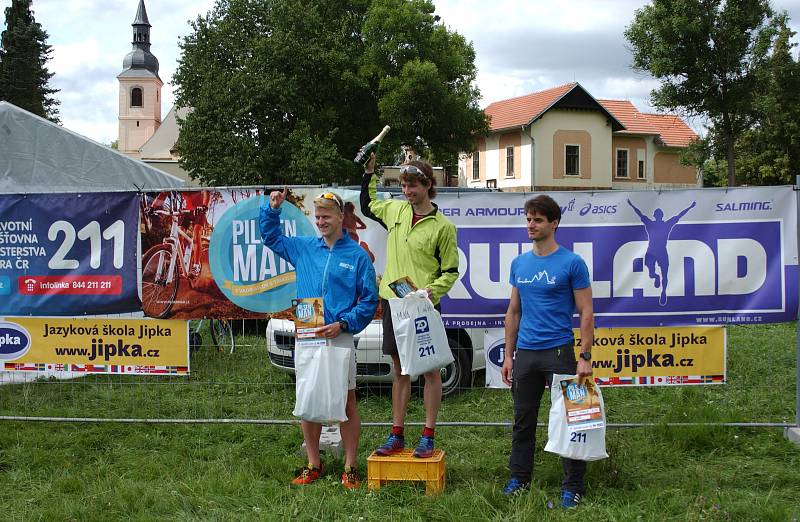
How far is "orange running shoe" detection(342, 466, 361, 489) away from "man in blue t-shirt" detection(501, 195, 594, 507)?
0.94 meters

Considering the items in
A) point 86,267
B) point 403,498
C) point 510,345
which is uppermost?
point 86,267

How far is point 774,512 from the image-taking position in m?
4.31

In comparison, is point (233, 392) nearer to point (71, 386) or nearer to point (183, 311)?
point (183, 311)

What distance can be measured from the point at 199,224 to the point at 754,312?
14.4 feet

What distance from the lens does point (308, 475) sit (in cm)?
505

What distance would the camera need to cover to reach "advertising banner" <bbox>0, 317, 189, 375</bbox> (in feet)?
20.9

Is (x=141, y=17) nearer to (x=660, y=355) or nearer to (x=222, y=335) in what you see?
(x=222, y=335)

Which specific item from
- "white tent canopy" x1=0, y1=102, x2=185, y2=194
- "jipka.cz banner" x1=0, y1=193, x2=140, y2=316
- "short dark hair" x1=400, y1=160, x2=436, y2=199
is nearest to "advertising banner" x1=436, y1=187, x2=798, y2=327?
"short dark hair" x1=400, y1=160, x2=436, y2=199

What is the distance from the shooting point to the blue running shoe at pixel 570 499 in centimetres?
450

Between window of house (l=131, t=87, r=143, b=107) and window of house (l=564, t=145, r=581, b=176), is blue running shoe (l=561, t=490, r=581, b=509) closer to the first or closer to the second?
window of house (l=564, t=145, r=581, b=176)

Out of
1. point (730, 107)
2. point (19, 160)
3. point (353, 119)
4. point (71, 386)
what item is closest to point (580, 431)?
point (71, 386)

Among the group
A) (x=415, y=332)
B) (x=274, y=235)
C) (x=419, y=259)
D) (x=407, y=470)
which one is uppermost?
(x=274, y=235)

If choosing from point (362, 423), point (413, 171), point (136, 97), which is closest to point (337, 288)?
point (413, 171)

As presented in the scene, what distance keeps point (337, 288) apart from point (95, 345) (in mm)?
2663
